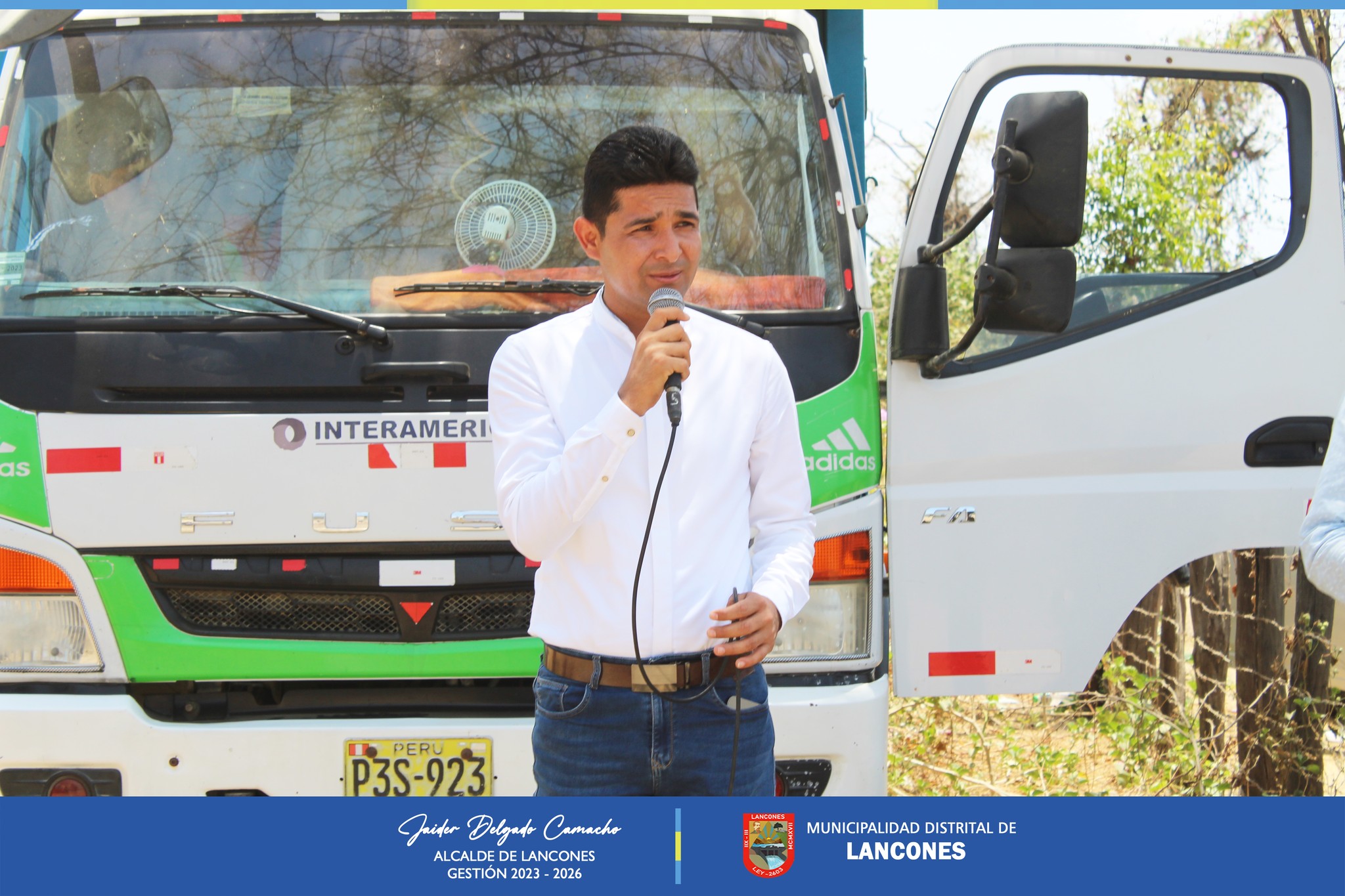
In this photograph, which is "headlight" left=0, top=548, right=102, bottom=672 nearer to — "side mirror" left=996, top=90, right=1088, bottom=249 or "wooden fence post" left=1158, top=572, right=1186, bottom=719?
"side mirror" left=996, top=90, right=1088, bottom=249

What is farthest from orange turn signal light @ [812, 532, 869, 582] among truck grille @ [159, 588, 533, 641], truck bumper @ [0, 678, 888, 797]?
truck grille @ [159, 588, 533, 641]

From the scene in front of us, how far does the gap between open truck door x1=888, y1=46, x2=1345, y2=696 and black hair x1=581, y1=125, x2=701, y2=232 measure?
1094 millimetres

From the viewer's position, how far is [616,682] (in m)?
2.24

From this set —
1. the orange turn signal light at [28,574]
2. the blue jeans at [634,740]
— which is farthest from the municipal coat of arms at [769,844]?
the orange turn signal light at [28,574]

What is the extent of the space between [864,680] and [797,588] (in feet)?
3.34

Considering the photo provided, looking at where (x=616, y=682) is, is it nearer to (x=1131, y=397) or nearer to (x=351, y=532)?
(x=351, y=532)

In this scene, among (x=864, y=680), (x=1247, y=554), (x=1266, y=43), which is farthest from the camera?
(x=1266, y=43)

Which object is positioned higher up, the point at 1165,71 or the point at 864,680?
the point at 1165,71

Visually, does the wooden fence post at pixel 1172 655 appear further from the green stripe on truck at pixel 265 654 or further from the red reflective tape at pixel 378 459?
the red reflective tape at pixel 378 459

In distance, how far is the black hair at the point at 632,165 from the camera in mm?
2307

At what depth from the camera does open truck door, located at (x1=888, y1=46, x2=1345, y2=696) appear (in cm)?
332

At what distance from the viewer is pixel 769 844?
2803 mm

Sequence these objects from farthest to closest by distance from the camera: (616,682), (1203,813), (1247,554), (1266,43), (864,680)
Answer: (1266,43) → (1247,554) → (864,680) → (1203,813) → (616,682)

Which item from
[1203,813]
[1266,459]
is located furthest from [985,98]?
[1203,813]
